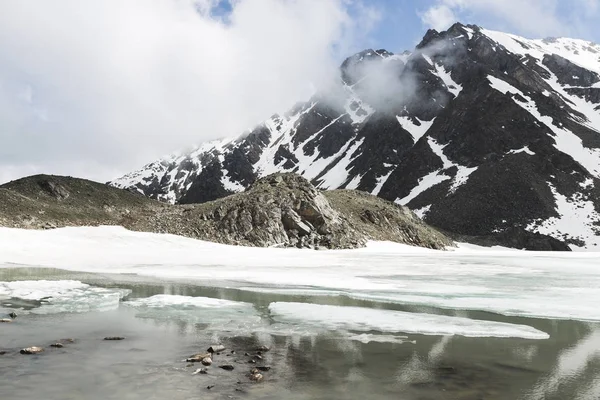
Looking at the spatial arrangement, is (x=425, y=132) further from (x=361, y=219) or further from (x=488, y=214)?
(x=361, y=219)

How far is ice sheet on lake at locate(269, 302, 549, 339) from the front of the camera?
1319 cm

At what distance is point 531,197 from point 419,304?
12874cm

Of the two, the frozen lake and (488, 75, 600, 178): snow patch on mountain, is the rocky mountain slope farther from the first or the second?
(488, 75, 600, 178): snow patch on mountain

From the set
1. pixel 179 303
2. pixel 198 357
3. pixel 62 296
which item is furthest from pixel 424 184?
pixel 198 357

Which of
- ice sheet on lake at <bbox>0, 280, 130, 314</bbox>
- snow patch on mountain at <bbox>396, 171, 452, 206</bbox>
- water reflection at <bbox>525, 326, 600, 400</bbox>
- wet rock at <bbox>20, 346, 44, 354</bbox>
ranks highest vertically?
snow patch on mountain at <bbox>396, 171, 452, 206</bbox>

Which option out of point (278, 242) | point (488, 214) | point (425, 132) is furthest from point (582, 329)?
point (425, 132)

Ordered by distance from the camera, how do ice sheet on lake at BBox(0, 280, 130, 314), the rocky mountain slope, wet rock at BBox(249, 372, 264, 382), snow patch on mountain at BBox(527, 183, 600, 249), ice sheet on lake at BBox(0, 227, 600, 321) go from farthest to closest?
snow patch on mountain at BBox(527, 183, 600, 249) < the rocky mountain slope < ice sheet on lake at BBox(0, 227, 600, 321) < ice sheet on lake at BBox(0, 280, 130, 314) < wet rock at BBox(249, 372, 264, 382)

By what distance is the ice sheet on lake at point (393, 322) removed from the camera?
43.3 ft

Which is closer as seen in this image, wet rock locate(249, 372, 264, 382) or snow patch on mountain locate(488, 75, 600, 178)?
wet rock locate(249, 372, 264, 382)

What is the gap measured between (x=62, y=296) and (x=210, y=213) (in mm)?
46742

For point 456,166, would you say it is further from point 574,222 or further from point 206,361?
point 206,361

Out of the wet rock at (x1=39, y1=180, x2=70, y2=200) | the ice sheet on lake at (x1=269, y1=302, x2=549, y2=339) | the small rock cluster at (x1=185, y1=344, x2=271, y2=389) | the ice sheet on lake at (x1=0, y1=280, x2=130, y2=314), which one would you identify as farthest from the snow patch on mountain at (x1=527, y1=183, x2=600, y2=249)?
the small rock cluster at (x1=185, y1=344, x2=271, y2=389)

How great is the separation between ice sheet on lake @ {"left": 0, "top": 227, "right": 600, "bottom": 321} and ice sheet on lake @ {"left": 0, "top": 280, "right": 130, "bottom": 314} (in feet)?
21.1

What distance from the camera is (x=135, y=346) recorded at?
35.7 feet
